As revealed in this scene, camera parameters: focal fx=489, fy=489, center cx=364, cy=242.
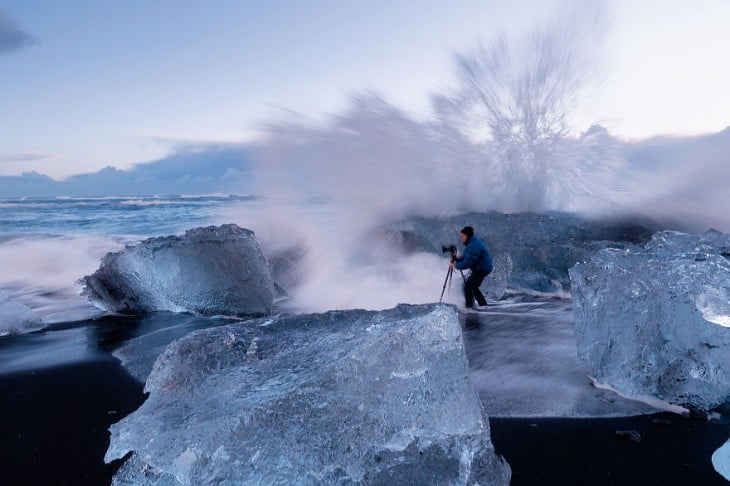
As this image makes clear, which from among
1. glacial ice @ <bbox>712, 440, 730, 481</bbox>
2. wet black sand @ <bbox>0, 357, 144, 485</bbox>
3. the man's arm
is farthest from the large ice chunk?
glacial ice @ <bbox>712, 440, 730, 481</bbox>

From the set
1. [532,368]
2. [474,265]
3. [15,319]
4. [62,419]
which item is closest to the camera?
[62,419]

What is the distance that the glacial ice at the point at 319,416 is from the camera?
6.10 ft

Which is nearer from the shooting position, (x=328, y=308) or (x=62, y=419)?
(x=62, y=419)

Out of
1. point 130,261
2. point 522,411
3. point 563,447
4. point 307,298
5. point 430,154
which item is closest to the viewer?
point 563,447

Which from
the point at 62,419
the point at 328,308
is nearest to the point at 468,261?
the point at 328,308

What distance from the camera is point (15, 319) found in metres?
5.82

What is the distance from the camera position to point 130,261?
672 cm

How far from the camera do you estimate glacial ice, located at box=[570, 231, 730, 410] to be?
3217 mm

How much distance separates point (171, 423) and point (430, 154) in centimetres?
1000

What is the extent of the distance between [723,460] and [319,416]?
218 centimetres

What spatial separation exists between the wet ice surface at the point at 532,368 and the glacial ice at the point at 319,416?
141cm

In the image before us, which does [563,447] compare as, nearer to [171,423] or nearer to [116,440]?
[171,423]

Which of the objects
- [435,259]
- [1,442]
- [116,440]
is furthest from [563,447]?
[435,259]

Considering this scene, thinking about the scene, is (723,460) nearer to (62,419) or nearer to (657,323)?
(657,323)
